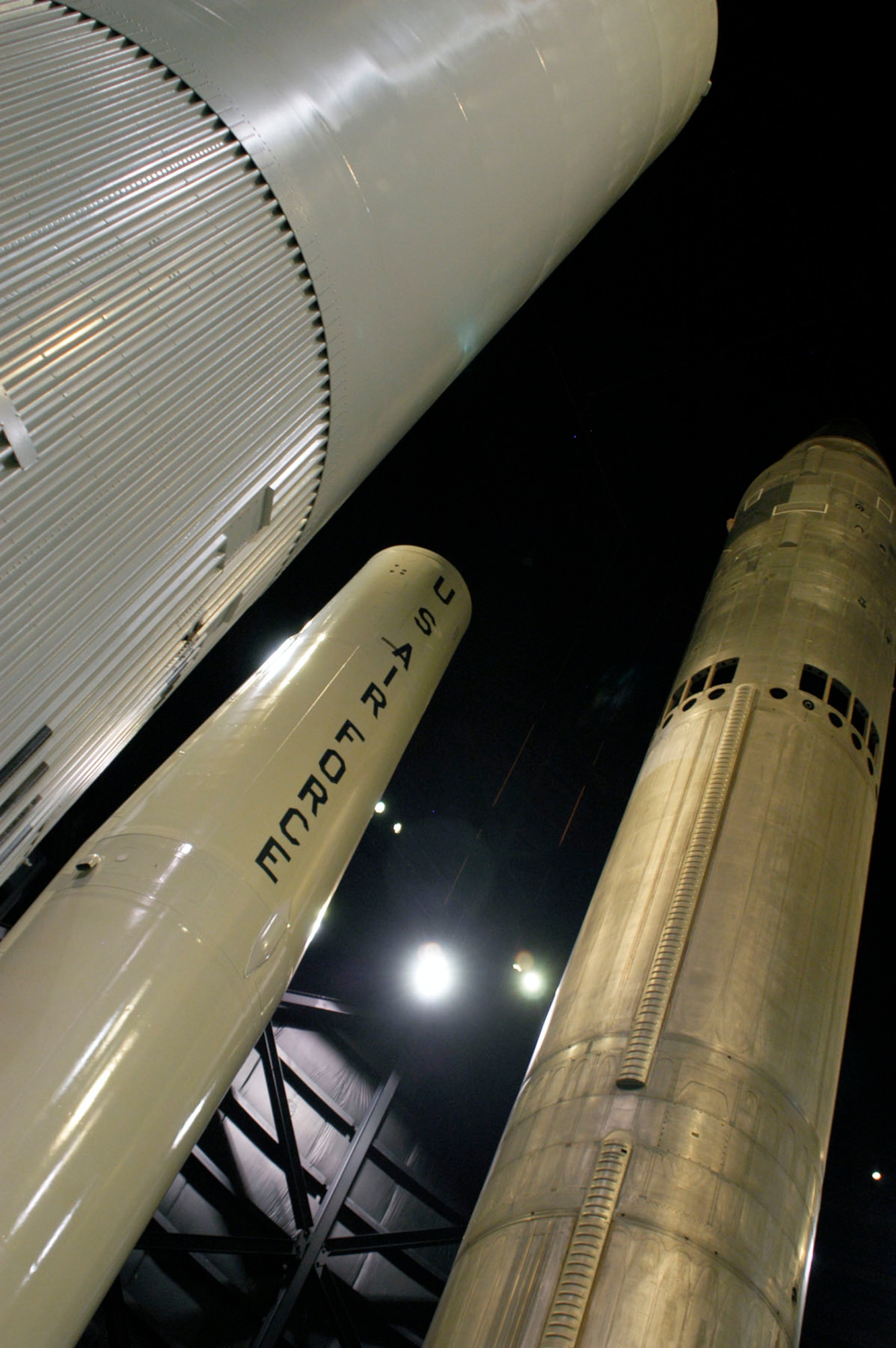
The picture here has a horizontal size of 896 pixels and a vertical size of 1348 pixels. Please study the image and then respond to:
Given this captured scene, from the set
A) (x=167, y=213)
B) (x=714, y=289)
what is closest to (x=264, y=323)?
(x=167, y=213)

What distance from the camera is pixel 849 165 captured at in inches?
373

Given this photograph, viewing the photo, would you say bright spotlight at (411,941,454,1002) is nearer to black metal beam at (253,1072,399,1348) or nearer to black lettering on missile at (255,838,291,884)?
black metal beam at (253,1072,399,1348)

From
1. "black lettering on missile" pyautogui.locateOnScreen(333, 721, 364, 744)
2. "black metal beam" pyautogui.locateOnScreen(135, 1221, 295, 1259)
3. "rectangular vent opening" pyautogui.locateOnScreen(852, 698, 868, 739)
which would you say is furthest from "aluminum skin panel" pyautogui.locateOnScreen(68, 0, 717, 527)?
"black metal beam" pyautogui.locateOnScreen(135, 1221, 295, 1259)

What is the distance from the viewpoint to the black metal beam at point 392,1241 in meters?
8.17

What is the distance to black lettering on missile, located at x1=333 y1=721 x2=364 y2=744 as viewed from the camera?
612 centimetres

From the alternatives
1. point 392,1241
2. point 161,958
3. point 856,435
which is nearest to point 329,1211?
point 392,1241

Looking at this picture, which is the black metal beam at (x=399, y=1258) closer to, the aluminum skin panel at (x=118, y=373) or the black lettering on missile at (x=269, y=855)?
the black lettering on missile at (x=269, y=855)

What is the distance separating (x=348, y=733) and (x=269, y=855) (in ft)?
4.31

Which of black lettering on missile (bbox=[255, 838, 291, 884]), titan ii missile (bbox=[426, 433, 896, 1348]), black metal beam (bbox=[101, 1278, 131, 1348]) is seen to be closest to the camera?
titan ii missile (bbox=[426, 433, 896, 1348])

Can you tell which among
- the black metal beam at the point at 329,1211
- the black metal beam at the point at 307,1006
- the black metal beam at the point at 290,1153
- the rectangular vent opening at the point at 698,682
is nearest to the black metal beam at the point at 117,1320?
the black metal beam at the point at 329,1211

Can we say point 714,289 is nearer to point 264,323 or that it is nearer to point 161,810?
point 264,323

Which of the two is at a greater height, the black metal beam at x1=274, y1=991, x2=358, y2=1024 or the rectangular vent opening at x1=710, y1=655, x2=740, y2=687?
the rectangular vent opening at x1=710, y1=655, x2=740, y2=687

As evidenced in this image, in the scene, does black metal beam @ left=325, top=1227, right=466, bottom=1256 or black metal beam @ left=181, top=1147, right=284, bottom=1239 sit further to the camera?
black metal beam @ left=181, top=1147, right=284, bottom=1239

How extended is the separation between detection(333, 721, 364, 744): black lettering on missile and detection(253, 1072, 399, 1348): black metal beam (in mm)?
5449
